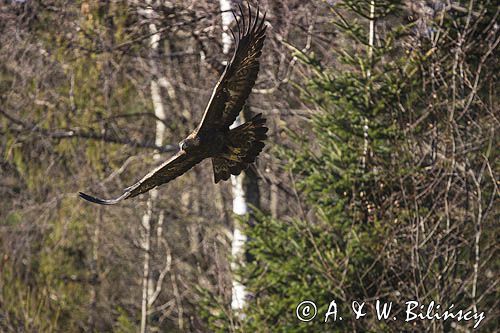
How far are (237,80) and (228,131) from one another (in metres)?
0.39

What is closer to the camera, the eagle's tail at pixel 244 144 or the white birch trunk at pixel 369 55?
the eagle's tail at pixel 244 144

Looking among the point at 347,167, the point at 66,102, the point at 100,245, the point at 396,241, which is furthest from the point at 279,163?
the point at 100,245

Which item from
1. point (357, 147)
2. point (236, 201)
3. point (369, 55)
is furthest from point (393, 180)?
point (236, 201)

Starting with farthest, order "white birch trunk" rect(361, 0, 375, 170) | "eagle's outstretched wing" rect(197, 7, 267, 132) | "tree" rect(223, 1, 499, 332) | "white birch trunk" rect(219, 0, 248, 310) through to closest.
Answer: "white birch trunk" rect(219, 0, 248, 310), "white birch trunk" rect(361, 0, 375, 170), "tree" rect(223, 1, 499, 332), "eagle's outstretched wing" rect(197, 7, 267, 132)

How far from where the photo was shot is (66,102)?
13.2 metres

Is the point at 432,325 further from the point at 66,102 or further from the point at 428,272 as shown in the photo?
the point at 66,102

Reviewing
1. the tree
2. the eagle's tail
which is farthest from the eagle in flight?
the tree

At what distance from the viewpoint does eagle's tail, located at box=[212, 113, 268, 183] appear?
6.79 metres

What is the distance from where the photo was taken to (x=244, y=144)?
6.87 m

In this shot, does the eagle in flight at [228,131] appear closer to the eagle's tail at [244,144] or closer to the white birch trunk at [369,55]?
the eagle's tail at [244,144]

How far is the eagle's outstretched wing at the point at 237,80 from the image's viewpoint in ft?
20.7

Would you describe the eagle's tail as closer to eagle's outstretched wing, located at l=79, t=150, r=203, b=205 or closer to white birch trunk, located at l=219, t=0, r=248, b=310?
eagle's outstretched wing, located at l=79, t=150, r=203, b=205

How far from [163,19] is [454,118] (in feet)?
10.9

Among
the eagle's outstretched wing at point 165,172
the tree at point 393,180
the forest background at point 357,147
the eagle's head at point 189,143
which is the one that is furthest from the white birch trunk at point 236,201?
the eagle's head at point 189,143
